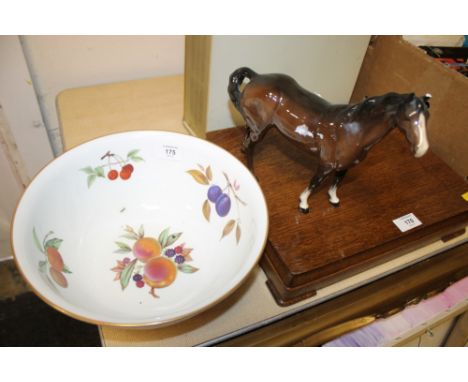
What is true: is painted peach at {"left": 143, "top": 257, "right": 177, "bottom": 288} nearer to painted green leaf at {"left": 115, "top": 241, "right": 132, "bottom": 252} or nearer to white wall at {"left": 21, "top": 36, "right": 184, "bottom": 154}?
painted green leaf at {"left": 115, "top": 241, "right": 132, "bottom": 252}

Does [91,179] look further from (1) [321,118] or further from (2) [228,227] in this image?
(1) [321,118]

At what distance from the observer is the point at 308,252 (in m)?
0.48

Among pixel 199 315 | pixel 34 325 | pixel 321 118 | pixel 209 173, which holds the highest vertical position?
pixel 321 118

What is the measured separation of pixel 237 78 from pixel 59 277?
0.33 meters

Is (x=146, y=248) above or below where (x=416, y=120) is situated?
below

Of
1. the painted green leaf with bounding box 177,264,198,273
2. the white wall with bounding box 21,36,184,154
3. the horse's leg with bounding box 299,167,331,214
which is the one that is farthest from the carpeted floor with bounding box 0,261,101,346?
the horse's leg with bounding box 299,167,331,214

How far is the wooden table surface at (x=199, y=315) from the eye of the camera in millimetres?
461

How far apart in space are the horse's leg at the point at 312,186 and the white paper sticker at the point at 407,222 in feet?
0.42

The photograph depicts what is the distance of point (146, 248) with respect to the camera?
0.52 metres

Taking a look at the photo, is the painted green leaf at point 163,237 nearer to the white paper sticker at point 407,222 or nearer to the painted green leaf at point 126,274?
the painted green leaf at point 126,274

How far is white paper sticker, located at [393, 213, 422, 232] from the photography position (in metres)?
0.52

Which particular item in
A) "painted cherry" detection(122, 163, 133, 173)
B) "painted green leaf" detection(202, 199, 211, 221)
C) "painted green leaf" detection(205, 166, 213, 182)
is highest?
"painted green leaf" detection(205, 166, 213, 182)

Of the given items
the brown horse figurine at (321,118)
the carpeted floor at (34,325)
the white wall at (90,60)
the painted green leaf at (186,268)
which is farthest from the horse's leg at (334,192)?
the carpeted floor at (34,325)

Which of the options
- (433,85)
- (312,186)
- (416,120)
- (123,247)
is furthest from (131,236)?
(433,85)
